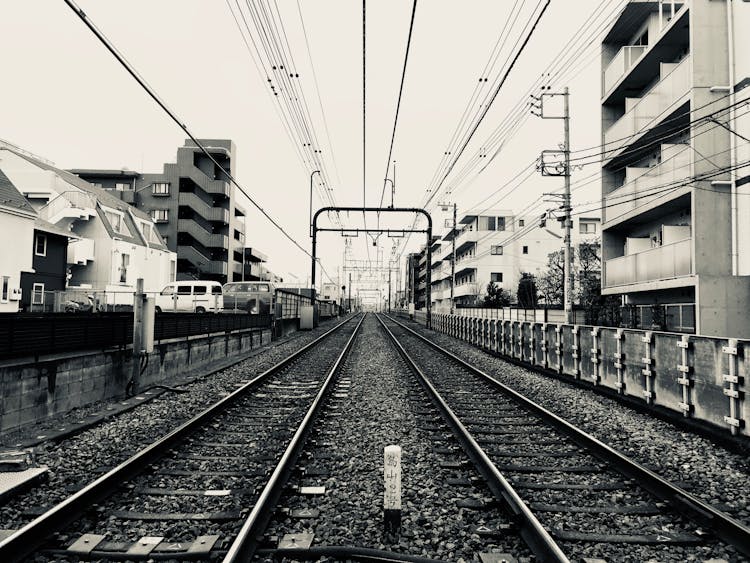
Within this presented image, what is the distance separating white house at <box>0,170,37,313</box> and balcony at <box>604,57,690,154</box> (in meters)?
26.5

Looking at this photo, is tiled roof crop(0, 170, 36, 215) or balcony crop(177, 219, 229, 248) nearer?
tiled roof crop(0, 170, 36, 215)

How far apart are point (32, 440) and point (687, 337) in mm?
8706

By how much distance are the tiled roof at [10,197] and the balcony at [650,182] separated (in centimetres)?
2635

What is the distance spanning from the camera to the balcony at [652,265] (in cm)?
1617

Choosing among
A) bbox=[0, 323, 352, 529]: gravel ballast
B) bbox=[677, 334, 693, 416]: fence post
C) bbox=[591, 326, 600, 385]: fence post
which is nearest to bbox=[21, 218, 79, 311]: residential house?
bbox=[0, 323, 352, 529]: gravel ballast

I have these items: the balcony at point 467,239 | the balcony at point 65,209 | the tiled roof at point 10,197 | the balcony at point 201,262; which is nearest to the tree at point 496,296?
the balcony at point 467,239

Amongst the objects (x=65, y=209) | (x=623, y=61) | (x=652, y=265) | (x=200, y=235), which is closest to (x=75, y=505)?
(x=652, y=265)

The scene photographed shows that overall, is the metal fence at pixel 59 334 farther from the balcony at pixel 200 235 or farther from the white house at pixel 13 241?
the balcony at pixel 200 235

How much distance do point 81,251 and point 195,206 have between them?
18.6m

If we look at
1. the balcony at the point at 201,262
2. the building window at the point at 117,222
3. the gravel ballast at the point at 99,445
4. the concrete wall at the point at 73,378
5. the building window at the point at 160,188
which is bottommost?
the gravel ballast at the point at 99,445

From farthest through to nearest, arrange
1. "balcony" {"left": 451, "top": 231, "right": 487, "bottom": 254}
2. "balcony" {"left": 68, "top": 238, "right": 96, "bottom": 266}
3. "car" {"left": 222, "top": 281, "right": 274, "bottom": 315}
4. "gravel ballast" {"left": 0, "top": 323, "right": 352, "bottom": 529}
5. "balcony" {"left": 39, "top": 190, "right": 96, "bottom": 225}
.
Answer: "balcony" {"left": 451, "top": 231, "right": 487, "bottom": 254} < "balcony" {"left": 68, "top": 238, "right": 96, "bottom": 266} < "balcony" {"left": 39, "top": 190, "right": 96, "bottom": 225} < "car" {"left": 222, "top": 281, "right": 274, "bottom": 315} < "gravel ballast" {"left": 0, "top": 323, "right": 352, "bottom": 529}

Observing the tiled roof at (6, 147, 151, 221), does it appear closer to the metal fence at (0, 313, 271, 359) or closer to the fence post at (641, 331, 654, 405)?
the metal fence at (0, 313, 271, 359)

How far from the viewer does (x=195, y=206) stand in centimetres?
5247

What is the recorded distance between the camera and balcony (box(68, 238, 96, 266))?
3425 centimetres
